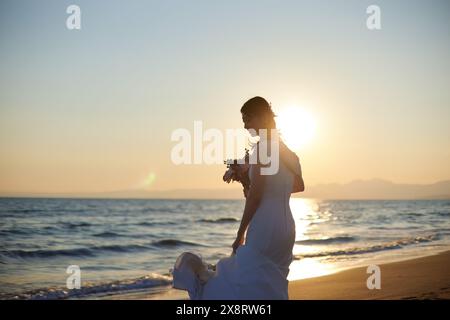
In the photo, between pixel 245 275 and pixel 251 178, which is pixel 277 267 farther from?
pixel 251 178

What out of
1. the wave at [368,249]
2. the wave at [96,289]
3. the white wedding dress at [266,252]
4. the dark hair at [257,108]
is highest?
the dark hair at [257,108]

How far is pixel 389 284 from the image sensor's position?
35.2ft

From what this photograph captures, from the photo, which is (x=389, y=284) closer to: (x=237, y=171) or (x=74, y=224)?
(x=237, y=171)

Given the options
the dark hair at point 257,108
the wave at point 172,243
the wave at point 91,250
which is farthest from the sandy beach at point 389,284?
the wave at point 172,243

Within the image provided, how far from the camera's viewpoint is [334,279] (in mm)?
12391

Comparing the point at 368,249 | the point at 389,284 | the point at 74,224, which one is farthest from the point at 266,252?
Result: the point at 74,224

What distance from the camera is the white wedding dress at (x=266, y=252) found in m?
4.88

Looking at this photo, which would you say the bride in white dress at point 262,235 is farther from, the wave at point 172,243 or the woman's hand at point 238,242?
the wave at point 172,243

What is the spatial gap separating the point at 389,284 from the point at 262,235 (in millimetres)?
6687

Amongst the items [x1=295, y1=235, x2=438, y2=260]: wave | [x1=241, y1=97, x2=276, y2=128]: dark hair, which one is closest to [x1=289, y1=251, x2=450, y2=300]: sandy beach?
[x1=295, y1=235, x2=438, y2=260]: wave
